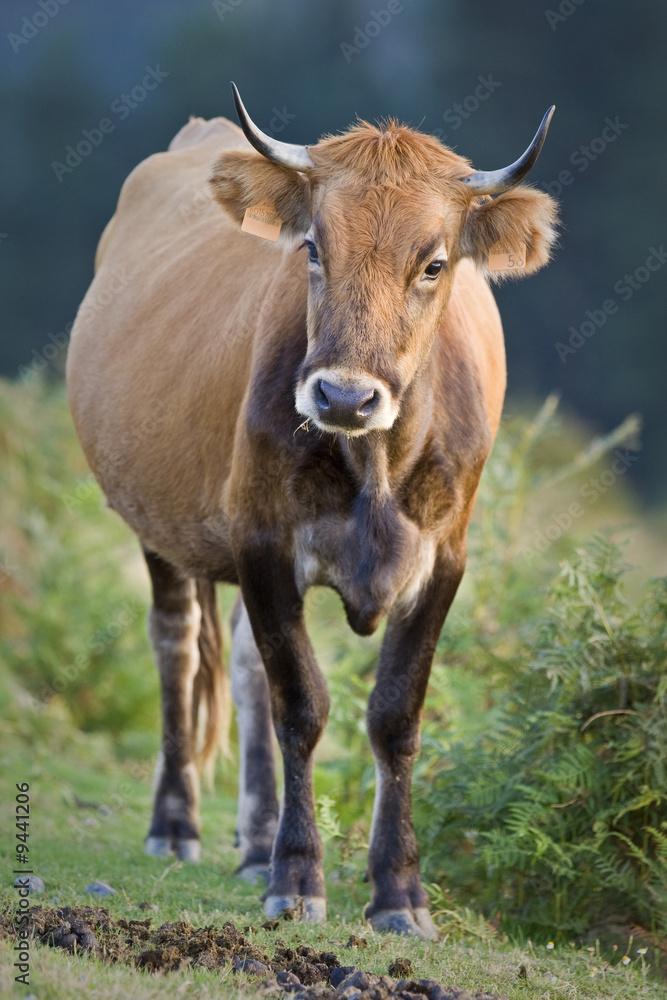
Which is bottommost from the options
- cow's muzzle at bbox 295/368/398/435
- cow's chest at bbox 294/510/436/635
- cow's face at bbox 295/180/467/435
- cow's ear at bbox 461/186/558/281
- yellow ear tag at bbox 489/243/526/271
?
cow's chest at bbox 294/510/436/635

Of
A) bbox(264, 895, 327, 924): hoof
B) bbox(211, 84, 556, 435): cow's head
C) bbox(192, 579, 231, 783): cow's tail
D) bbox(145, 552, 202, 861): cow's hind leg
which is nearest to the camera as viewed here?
bbox(211, 84, 556, 435): cow's head

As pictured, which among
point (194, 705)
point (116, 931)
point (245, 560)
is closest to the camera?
point (116, 931)

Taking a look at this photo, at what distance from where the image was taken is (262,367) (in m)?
4.52

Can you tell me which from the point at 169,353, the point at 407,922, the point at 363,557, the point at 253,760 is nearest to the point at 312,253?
the point at 363,557

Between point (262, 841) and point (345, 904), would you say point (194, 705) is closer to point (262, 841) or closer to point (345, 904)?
point (262, 841)

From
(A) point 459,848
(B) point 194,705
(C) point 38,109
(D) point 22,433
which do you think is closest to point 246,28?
(C) point 38,109

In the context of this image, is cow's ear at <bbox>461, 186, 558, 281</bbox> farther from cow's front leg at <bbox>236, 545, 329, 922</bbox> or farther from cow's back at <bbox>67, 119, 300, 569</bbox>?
cow's front leg at <bbox>236, 545, 329, 922</bbox>

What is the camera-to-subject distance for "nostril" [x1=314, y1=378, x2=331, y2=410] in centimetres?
372

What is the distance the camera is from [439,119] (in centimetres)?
1755

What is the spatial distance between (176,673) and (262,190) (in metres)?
2.87

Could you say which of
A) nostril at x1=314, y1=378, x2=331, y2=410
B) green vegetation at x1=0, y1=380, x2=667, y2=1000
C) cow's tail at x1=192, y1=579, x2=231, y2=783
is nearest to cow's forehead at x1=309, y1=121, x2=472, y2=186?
nostril at x1=314, y1=378, x2=331, y2=410

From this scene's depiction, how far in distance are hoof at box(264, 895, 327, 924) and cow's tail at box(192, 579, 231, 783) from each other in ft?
7.05

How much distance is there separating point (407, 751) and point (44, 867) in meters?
1.56

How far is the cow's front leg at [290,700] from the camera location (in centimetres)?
444
